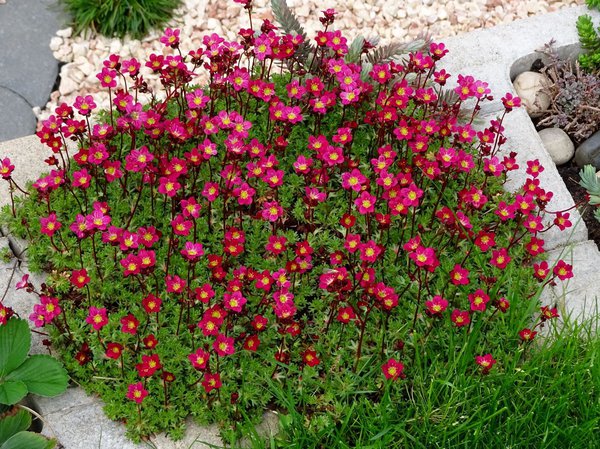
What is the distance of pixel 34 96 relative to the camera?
221 inches

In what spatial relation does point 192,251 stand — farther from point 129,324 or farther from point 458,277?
point 458,277

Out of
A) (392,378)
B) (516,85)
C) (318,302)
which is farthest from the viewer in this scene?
(516,85)

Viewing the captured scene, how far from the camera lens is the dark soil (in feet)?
15.6

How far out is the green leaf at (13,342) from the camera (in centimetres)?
370

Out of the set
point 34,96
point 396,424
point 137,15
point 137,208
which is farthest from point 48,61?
point 396,424

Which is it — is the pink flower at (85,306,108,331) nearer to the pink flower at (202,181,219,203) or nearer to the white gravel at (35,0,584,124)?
the pink flower at (202,181,219,203)

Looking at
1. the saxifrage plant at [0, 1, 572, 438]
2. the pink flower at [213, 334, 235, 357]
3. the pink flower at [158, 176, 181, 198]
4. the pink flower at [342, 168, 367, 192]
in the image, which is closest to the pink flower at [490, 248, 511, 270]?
the saxifrage plant at [0, 1, 572, 438]

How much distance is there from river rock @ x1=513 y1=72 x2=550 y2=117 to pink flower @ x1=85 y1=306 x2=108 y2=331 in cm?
314

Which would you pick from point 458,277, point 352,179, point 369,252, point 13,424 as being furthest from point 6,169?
point 458,277

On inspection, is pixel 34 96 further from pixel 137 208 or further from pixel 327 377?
pixel 327 377

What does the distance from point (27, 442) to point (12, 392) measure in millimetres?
232

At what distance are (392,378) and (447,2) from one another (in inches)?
141

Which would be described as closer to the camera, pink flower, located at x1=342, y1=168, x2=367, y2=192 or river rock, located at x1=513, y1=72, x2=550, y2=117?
pink flower, located at x1=342, y1=168, x2=367, y2=192

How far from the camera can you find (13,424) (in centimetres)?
362
